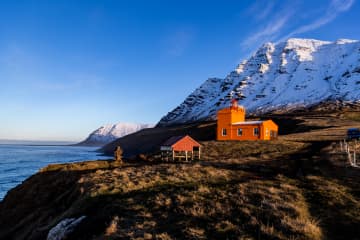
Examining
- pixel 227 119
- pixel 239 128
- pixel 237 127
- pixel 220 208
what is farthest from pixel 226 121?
pixel 220 208

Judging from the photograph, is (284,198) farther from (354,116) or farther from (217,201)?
(354,116)

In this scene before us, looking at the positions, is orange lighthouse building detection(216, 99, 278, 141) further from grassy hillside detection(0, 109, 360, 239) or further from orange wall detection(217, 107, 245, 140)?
grassy hillside detection(0, 109, 360, 239)

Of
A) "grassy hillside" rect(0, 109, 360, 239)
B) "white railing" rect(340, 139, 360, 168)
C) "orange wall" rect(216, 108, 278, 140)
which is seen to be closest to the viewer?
"grassy hillside" rect(0, 109, 360, 239)

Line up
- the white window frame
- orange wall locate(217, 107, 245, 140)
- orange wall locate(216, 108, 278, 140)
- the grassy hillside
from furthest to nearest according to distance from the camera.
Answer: orange wall locate(217, 107, 245, 140), the white window frame, orange wall locate(216, 108, 278, 140), the grassy hillside

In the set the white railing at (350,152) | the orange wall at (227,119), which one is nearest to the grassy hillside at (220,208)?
the white railing at (350,152)

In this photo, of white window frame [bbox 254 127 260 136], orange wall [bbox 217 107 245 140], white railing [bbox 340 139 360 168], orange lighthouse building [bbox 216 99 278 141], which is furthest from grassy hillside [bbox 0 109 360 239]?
orange wall [bbox 217 107 245 140]

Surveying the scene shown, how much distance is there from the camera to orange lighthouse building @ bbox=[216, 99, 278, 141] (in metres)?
48.0

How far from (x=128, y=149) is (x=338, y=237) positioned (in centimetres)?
13073

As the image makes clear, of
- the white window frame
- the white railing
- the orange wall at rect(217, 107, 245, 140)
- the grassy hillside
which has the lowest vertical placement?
the grassy hillside

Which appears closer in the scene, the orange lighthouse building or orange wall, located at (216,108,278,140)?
orange wall, located at (216,108,278,140)

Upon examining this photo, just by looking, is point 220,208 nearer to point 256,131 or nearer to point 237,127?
point 256,131

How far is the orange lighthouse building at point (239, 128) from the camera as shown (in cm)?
4797

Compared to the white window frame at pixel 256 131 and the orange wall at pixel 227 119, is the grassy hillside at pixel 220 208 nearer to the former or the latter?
the white window frame at pixel 256 131

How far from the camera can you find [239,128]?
49844mm
